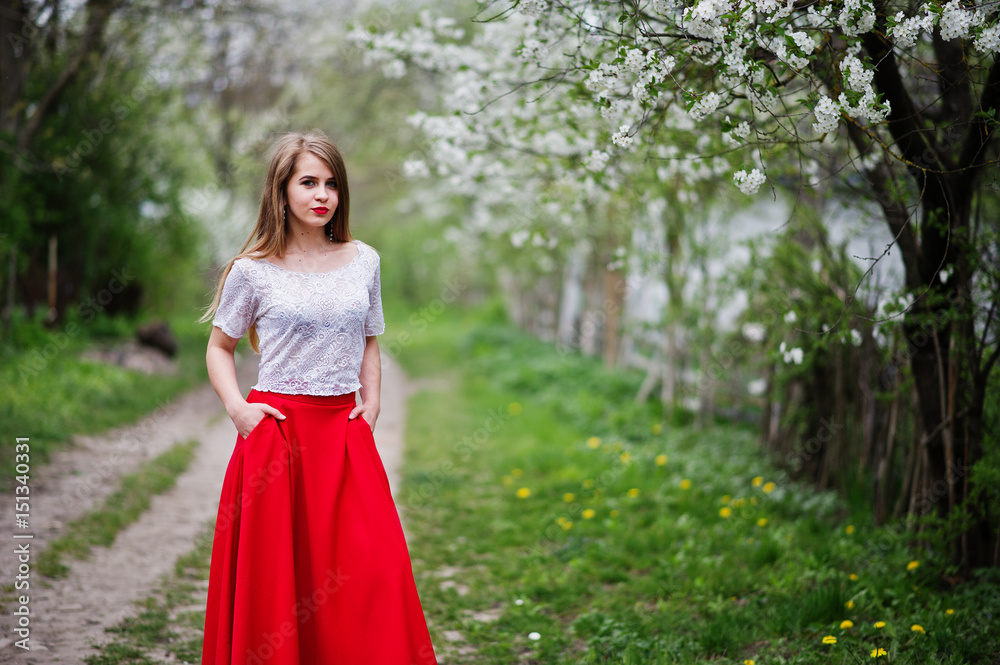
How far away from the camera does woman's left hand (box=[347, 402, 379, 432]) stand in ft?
8.71

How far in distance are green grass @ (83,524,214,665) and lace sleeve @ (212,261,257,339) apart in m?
1.47

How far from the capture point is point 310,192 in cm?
265

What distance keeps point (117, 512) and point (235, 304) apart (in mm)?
3083

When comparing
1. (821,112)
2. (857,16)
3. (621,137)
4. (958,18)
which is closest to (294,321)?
(621,137)

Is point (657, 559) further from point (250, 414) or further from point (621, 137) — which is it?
point (250, 414)

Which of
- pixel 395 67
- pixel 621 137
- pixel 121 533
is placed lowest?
pixel 121 533

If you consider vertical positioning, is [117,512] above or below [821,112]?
below

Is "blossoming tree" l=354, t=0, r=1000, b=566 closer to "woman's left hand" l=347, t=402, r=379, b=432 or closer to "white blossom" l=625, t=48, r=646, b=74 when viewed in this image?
"white blossom" l=625, t=48, r=646, b=74

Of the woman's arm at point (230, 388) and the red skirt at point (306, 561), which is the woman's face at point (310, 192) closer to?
the woman's arm at point (230, 388)

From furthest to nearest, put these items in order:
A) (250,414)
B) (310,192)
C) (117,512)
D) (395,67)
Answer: (395,67) < (117,512) < (310,192) < (250,414)

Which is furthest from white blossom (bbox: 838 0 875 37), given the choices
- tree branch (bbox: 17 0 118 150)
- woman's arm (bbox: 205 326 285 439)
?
tree branch (bbox: 17 0 118 150)

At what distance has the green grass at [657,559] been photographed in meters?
3.21

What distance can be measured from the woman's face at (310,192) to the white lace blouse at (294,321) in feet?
0.68

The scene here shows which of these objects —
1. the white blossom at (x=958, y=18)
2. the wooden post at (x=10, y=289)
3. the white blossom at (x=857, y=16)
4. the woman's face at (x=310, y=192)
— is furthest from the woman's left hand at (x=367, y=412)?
the wooden post at (x=10, y=289)
